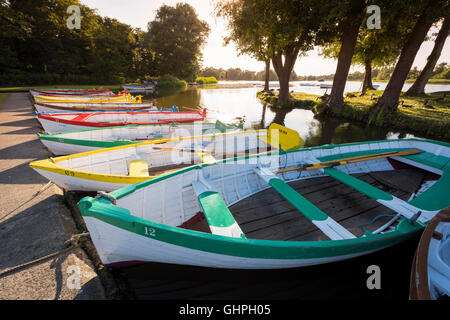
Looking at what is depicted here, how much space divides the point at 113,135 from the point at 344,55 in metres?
19.5

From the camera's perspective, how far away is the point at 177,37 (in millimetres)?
50094

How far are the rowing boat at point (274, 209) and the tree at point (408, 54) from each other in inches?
436

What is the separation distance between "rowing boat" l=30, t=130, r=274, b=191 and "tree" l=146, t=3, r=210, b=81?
5210cm

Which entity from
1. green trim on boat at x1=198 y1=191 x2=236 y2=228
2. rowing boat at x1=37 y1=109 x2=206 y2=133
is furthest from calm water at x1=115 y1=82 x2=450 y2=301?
rowing boat at x1=37 y1=109 x2=206 y2=133

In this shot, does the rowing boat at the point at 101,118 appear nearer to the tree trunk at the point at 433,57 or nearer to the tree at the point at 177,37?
the tree trunk at the point at 433,57

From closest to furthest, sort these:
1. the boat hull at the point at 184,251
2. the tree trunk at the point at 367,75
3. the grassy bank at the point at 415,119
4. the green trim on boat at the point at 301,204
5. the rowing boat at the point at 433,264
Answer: the rowing boat at the point at 433,264 → the boat hull at the point at 184,251 → the green trim on boat at the point at 301,204 → the grassy bank at the point at 415,119 → the tree trunk at the point at 367,75

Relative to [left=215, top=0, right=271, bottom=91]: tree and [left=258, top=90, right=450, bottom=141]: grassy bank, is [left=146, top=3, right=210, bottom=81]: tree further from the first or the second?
[left=258, top=90, right=450, bottom=141]: grassy bank

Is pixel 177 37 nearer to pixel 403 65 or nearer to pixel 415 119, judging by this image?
pixel 403 65

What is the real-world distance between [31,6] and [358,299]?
6008 centimetres

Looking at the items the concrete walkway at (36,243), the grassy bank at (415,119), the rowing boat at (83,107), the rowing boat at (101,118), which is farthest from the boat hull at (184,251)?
the grassy bank at (415,119)

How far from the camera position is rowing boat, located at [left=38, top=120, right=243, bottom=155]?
23.4 ft

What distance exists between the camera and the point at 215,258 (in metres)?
2.96

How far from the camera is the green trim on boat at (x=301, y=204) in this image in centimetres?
360

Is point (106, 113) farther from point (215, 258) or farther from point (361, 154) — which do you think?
point (361, 154)
